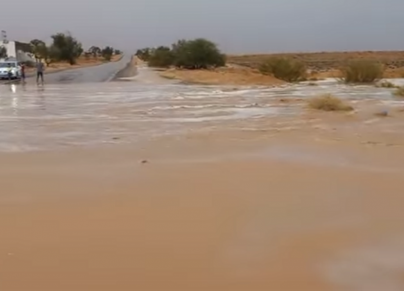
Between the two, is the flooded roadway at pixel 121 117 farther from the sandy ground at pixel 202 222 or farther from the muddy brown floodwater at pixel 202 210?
the sandy ground at pixel 202 222

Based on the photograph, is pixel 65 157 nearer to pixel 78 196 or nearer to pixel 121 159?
pixel 121 159

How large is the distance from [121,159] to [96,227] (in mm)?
4468

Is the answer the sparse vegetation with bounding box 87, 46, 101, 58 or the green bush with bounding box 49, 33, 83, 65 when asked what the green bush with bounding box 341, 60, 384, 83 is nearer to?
the green bush with bounding box 49, 33, 83, 65

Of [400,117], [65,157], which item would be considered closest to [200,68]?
[400,117]

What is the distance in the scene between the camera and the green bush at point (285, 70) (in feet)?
169

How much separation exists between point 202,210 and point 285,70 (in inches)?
1780

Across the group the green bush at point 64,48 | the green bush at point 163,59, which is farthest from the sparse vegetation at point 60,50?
the green bush at point 163,59

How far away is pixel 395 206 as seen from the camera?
767 centimetres

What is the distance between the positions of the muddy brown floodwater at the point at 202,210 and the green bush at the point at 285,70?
36.7 m

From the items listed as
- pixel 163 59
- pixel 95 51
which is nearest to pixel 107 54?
pixel 95 51

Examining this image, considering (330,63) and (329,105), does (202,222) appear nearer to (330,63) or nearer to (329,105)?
(329,105)

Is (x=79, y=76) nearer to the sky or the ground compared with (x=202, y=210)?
nearer to the ground

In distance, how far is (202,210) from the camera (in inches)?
295

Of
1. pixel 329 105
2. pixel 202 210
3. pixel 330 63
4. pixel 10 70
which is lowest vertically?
pixel 330 63
